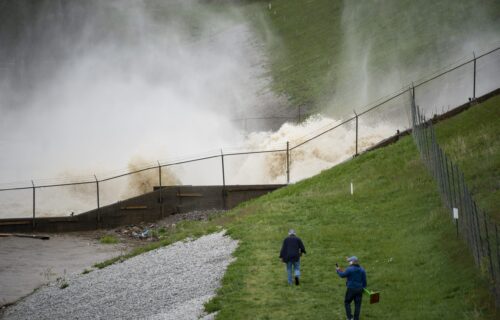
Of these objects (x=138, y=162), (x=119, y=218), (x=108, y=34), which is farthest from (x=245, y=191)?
(x=108, y=34)

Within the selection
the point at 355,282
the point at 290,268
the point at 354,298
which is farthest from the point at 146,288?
the point at 355,282

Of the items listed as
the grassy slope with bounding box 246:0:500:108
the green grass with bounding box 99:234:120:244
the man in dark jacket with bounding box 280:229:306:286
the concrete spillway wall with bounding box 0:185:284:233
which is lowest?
the man in dark jacket with bounding box 280:229:306:286

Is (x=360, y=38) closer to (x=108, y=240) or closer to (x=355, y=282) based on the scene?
(x=108, y=240)

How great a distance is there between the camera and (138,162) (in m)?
56.9

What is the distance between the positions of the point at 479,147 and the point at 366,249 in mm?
9174

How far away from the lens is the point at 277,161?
5191 cm

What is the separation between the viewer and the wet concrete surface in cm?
Result: 3497

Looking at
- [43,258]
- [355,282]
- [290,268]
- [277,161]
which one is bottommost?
[355,282]

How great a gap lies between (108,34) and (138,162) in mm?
37179

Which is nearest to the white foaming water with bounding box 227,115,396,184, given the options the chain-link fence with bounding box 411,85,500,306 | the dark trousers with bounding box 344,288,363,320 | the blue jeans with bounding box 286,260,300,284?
the chain-link fence with bounding box 411,85,500,306

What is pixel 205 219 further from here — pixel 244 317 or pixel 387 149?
pixel 244 317

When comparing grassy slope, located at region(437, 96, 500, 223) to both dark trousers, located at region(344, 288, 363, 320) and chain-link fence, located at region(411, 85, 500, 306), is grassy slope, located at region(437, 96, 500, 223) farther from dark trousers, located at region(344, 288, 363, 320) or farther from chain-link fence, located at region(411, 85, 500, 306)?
dark trousers, located at region(344, 288, 363, 320)

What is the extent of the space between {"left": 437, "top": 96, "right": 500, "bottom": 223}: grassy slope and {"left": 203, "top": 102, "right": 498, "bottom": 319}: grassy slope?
1.81 feet

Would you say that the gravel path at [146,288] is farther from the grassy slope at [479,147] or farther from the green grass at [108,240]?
the grassy slope at [479,147]
